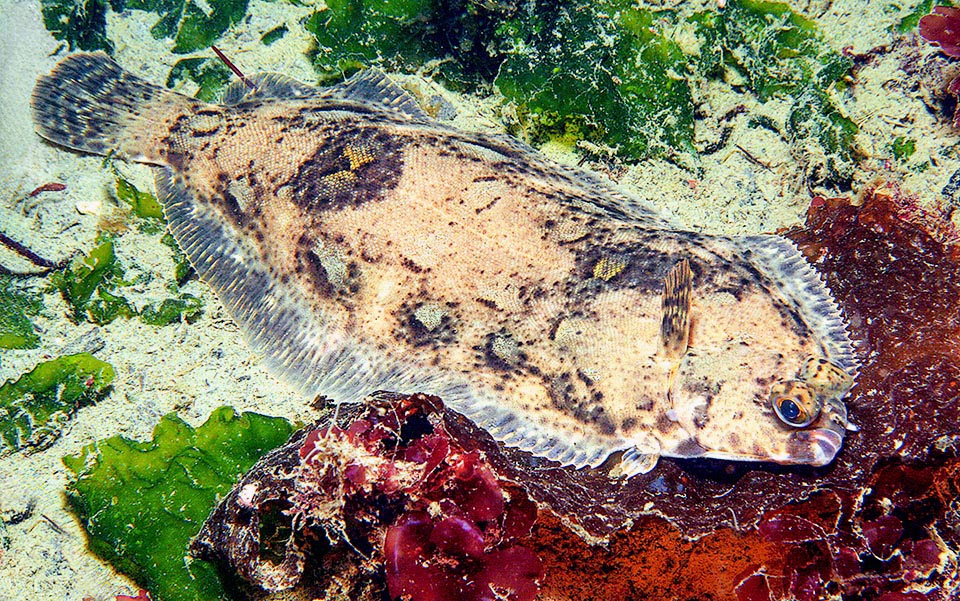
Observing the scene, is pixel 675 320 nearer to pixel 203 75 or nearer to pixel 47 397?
pixel 47 397

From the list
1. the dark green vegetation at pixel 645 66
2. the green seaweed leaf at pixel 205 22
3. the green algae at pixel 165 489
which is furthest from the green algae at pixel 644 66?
the green algae at pixel 165 489

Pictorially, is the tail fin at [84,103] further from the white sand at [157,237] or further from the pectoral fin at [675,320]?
the pectoral fin at [675,320]

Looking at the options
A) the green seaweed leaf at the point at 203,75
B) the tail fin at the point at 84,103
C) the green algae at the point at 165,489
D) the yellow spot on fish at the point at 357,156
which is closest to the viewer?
the green algae at the point at 165,489

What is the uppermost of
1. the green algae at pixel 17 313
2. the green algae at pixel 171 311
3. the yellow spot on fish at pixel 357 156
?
the yellow spot on fish at pixel 357 156

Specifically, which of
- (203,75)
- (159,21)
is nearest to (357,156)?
(203,75)

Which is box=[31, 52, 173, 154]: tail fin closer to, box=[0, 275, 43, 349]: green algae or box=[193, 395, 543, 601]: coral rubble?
box=[0, 275, 43, 349]: green algae

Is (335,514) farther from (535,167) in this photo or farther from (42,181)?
(42,181)

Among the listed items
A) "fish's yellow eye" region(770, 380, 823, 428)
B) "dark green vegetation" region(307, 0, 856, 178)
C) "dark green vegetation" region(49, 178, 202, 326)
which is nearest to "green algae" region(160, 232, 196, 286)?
"dark green vegetation" region(49, 178, 202, 326)
